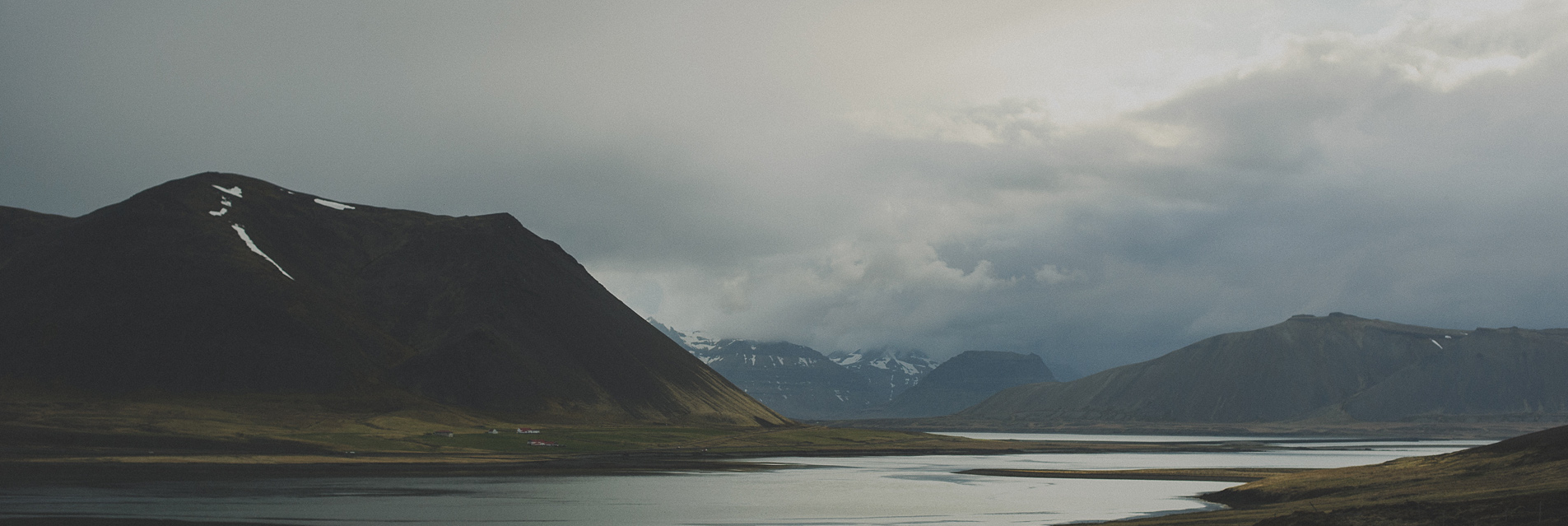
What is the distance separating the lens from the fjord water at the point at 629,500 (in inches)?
3246

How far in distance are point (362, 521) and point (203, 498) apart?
948 inches

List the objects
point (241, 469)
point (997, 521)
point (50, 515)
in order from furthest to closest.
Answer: point (241, 469) → point (997, 521) → point (50, 515)

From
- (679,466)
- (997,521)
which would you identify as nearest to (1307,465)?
(679,466)

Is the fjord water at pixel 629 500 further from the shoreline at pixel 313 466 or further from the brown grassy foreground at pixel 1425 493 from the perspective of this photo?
the shoreline at pixel 313 466

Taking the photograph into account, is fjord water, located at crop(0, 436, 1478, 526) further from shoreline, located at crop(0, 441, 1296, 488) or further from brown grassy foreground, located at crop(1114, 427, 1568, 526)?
shoreline, located at crop(0, 441, 1296, 488)

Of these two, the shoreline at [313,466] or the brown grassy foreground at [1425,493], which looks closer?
the brown grassy foreground at [1425,493]

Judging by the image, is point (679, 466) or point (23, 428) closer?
point (679, 466)

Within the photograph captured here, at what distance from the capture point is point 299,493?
100875 millimetres

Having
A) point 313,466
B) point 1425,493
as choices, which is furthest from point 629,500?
point 313,466

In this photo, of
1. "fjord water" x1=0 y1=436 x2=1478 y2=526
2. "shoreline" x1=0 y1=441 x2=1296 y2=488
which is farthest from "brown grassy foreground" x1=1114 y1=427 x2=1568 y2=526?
"shoreline" x1=0 y1=441 x2=1296 y2=488

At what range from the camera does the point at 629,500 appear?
335 feet

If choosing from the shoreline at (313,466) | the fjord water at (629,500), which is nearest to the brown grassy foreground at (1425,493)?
the fjord water at (629,500)

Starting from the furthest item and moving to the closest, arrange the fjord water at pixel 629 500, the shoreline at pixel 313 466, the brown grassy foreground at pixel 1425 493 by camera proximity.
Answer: the shoreline at pixel 313 466 → the fjord water at pixel 629 500 → the brown grassy foreground at pixel 1425 493

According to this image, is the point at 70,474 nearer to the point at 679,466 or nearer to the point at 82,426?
the point at 679,466
